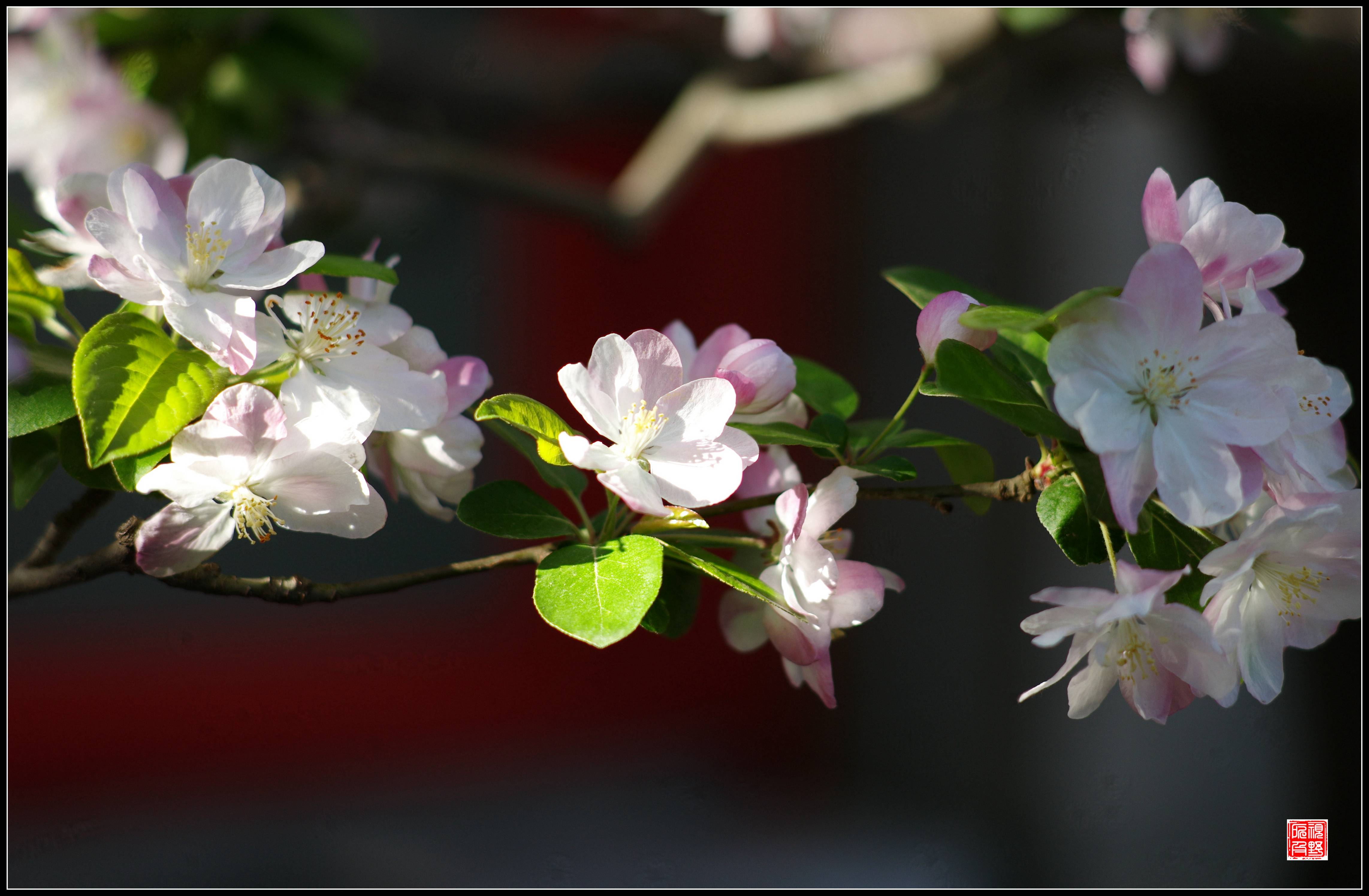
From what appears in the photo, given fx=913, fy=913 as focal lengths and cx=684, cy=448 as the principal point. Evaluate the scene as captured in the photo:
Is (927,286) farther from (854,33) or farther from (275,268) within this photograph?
(854,33)

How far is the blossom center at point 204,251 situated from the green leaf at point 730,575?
0.93ft

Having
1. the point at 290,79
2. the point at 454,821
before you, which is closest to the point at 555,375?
the point at 454,821

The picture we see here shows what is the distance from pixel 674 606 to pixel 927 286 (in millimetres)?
252

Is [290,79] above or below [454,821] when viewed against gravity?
above

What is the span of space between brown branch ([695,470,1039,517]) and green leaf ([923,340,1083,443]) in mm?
51

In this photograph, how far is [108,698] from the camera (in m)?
2.24

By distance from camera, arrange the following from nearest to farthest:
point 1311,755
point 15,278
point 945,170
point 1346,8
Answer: point 15,278
point 1346,8
point 1311,755
point 945,170

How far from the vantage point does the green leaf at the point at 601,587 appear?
422mm

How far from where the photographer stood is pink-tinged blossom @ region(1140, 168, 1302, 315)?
0.48m

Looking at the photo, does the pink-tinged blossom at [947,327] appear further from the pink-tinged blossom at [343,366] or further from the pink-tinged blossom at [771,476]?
the pink-tinged blossom at [343,366]

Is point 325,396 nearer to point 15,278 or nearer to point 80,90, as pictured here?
point 15,278

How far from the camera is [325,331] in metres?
0.51

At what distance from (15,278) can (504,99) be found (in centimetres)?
177

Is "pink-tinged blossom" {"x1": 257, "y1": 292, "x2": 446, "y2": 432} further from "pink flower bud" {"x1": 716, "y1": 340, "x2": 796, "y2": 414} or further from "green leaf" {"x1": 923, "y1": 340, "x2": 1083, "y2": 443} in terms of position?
"green leaf" {"x1": 923, "y1": 340, "x2": 1083, "y2": 443}
